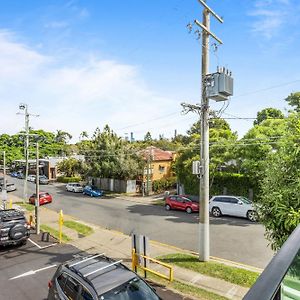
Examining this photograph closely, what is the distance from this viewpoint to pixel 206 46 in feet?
42.2

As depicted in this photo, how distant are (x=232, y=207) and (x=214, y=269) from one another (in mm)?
11538

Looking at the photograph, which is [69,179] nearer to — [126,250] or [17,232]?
[17,232]

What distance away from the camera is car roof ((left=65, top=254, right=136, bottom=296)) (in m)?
6.69

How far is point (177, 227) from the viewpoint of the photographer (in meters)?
19.9

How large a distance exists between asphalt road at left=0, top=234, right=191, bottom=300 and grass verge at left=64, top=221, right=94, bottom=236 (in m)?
2.28

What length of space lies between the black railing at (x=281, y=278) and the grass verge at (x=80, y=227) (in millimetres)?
17294

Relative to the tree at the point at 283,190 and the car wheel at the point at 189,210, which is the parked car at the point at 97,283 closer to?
the tree at the point at 283,190

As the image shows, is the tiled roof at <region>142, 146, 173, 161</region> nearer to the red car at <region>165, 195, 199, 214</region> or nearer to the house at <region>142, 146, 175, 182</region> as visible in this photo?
the house at <region>142, 146, 175, 182</region>

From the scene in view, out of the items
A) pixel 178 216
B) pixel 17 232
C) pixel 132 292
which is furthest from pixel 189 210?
pixel 132 292

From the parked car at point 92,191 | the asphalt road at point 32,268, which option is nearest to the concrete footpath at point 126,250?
the asphalt road at point 32,268

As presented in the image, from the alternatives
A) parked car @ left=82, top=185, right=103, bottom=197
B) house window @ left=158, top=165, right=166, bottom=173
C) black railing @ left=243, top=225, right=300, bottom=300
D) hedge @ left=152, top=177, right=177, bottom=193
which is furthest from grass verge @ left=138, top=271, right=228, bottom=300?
house window @ left=158, top=165, right=166, bottom=173

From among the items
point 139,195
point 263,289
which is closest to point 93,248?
point 263,289

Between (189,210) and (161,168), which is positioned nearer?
(189,210)

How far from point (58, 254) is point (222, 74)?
1087cm
